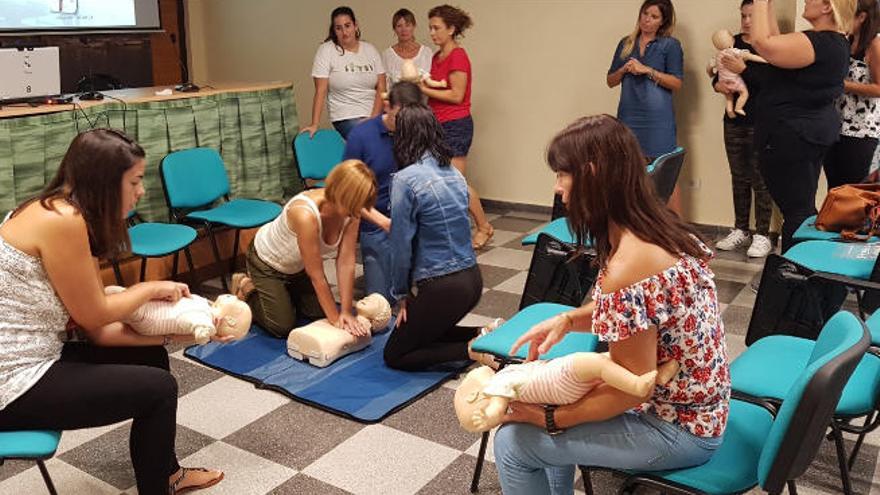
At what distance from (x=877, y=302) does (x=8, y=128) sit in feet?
11.6

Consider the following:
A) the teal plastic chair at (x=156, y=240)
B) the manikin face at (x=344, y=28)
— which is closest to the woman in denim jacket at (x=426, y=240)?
the teal plastic chair at (x=156, y=240)

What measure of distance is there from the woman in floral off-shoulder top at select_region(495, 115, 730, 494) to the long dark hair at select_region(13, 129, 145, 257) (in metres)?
1.05

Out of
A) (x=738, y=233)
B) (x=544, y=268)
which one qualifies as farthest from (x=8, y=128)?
(x=738, y=233)

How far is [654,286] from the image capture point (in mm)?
1503

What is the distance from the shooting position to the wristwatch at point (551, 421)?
162 cm

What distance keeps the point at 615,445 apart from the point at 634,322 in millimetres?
277

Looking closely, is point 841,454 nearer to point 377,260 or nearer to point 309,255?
point 309,255

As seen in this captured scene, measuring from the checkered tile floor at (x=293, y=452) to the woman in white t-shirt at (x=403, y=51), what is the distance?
274 centimetres

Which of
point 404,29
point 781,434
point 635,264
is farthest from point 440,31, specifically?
point 781,434

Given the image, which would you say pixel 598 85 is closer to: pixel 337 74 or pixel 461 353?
pixel 337 74

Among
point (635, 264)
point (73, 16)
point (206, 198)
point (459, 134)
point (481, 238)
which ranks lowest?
point (481, 238)

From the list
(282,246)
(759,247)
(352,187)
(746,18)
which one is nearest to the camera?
(352,187)

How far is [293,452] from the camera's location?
2.57m

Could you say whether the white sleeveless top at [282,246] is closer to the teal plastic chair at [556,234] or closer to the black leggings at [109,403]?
the teal plastic chair at [556,234]
